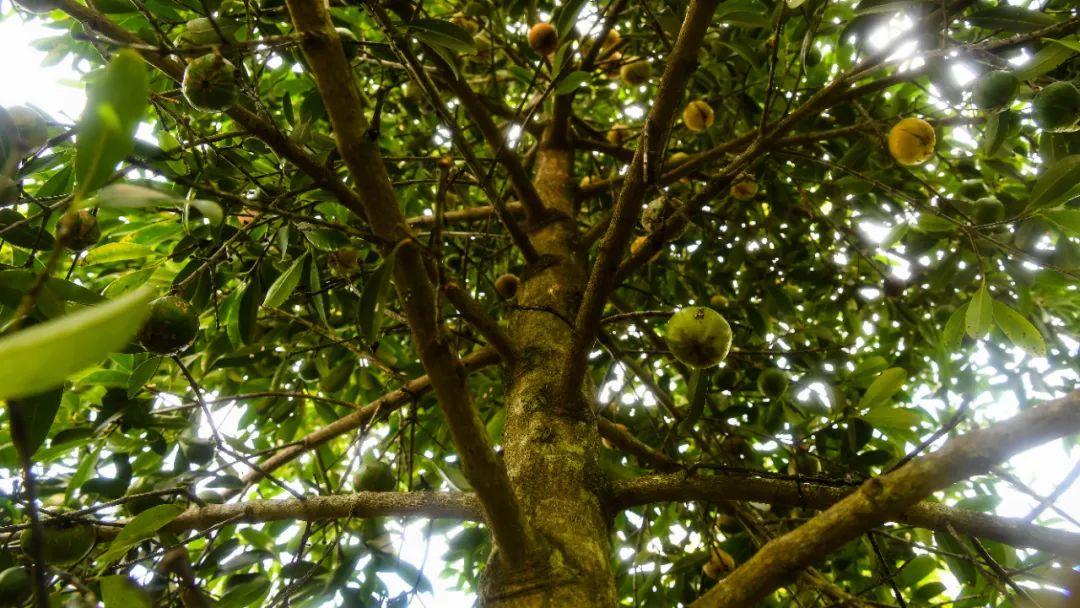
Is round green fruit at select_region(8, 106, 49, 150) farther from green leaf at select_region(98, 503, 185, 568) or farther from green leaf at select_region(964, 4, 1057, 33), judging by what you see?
green leaf at select_region(964, 4, 1057, 33)

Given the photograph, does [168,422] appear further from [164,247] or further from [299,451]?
[164,247]

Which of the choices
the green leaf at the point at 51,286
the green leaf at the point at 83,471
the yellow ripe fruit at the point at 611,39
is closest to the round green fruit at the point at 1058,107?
the yellow ripe fruit at the point at 611,39

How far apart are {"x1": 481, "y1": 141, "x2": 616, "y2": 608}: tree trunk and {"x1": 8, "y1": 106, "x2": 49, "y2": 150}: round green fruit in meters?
1.22

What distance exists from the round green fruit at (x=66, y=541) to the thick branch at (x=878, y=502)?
1.47 metres

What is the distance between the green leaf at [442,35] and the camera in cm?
171

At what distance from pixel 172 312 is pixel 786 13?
1586 millimetres

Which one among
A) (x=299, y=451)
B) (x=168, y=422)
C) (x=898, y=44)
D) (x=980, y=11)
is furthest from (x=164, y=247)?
(x=980, y=11)

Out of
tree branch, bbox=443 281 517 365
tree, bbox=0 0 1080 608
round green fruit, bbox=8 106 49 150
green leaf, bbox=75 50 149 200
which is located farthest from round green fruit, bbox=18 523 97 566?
green leaf, bbox=75 50 149 200

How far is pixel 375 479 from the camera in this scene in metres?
2.13

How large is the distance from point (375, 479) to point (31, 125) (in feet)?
4.25

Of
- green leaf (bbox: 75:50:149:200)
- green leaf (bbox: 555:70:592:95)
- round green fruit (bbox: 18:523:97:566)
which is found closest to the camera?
green leaf (bbox: 75:50:149:200)

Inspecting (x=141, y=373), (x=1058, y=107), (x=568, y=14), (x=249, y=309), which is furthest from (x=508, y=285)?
(x=1058, y=107)

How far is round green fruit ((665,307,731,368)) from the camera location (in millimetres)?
1823

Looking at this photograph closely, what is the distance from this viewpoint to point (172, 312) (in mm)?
1560
